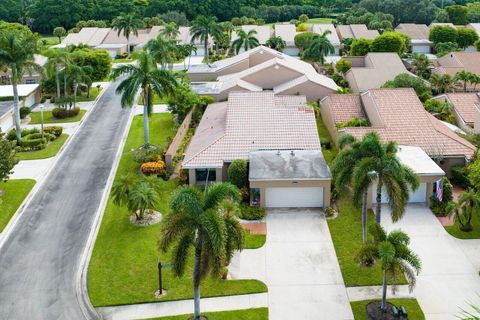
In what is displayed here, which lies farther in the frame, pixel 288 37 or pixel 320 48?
pixel 288 37

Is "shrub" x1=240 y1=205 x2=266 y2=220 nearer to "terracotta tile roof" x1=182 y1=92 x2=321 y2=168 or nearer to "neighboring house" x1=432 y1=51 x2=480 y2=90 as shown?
"terracotta tile roof" x1=182 y1=92 x2=321 y2=168

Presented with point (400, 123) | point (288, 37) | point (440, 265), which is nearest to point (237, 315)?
point (440, 265)

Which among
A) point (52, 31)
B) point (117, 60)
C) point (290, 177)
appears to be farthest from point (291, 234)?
point (52, 31)

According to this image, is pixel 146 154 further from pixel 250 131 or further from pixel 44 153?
pixel 44 153

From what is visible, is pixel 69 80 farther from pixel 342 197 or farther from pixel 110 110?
pixel 342 197

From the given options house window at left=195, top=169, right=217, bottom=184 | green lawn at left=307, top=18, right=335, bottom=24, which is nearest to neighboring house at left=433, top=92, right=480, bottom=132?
house window at left=195, top=169, right=217, bottom=184

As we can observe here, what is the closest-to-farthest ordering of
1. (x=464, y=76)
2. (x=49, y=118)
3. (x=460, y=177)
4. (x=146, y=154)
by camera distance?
1. (x=460, y=177)
2. (x=146, y=154)
3. (x=49, y=118)
4. (x=464, y=76)

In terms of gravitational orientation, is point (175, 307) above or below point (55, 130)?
below
